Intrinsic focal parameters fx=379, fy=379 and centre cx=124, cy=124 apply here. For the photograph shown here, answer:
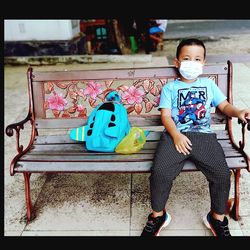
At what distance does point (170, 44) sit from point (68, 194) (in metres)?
7.96

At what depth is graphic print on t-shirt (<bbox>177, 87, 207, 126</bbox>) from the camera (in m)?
2.76

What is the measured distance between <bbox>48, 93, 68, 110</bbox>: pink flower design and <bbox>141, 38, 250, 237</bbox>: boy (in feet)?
3.03

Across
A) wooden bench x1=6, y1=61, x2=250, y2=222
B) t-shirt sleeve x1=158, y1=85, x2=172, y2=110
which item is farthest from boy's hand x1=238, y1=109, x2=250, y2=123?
t-shirt sleeve x1=158, y1=85, x2=172, y2=110

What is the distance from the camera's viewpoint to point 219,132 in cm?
306

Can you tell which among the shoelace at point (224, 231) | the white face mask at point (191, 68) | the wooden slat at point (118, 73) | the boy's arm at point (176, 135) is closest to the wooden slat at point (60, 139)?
the boy's arm at point (176, 135)

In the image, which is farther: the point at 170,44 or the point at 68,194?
the point at 170,44

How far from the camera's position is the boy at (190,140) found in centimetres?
246

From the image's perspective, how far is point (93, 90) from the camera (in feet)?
10.5

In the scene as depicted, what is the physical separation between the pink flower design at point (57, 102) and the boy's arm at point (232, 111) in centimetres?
131

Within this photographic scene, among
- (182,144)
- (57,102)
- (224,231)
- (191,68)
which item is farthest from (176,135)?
(57,102)

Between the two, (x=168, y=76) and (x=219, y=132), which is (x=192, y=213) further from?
(x=168, y=76)

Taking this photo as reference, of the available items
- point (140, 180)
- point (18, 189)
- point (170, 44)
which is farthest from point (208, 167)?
point (170, 44)

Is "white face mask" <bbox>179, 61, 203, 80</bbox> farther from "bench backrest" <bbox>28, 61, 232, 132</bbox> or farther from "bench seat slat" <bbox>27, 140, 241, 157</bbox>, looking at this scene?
"bench seat slat" <bbox>27, 140, 241, 157</bbox>

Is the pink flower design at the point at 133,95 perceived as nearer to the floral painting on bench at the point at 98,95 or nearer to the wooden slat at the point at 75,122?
the floral painting on bench at the point at 98,95
